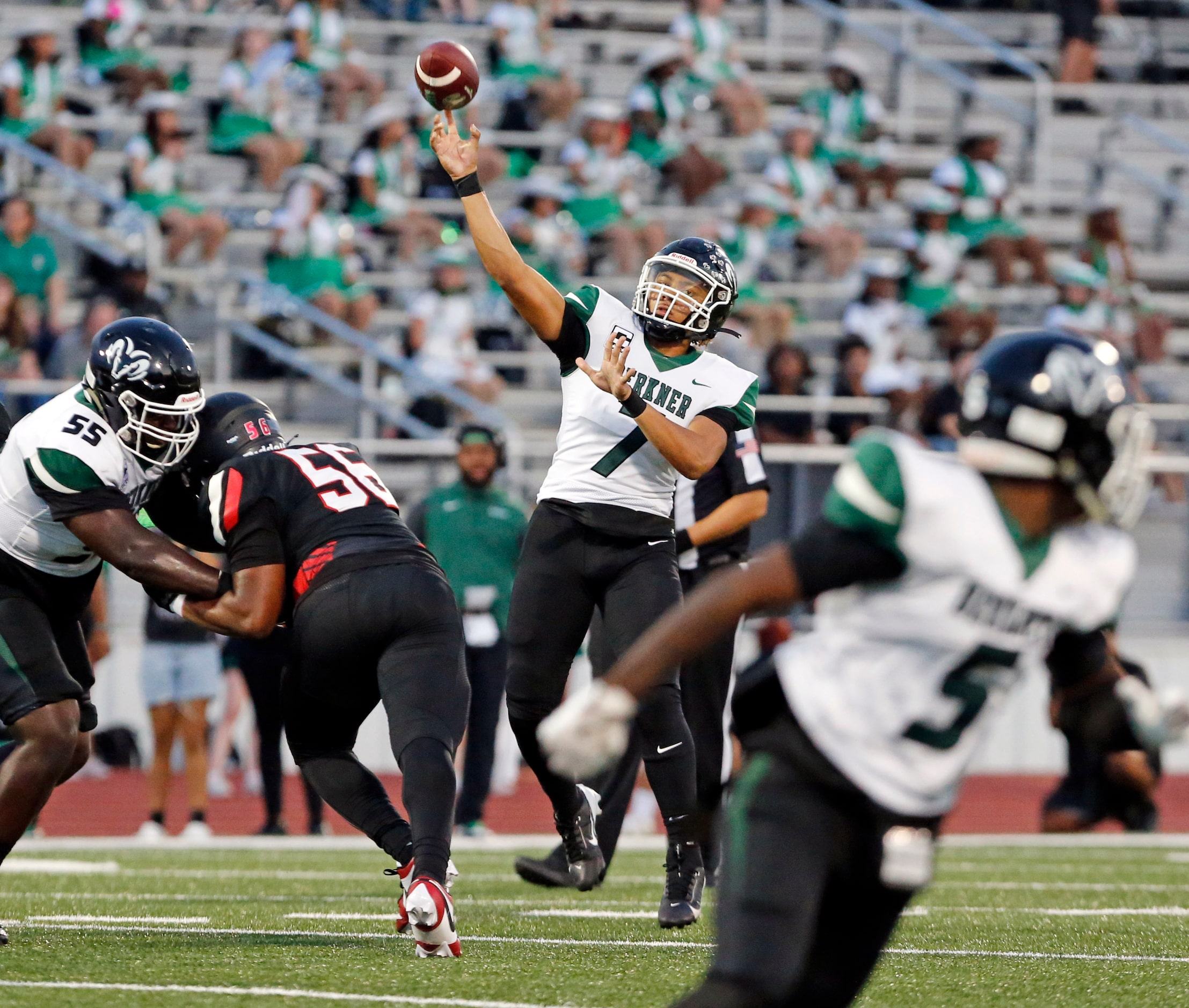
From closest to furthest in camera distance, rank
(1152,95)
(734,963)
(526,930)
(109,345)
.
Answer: (734,963) < (109,345) < (526,930) < (1152,95)

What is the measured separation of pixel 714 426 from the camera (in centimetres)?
564

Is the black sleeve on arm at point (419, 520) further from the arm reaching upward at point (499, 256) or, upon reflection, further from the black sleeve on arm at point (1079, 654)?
the black sleeve on arm at point (1079, 654)

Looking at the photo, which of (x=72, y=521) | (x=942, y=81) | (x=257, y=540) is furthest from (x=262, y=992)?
(x=942, y=81)

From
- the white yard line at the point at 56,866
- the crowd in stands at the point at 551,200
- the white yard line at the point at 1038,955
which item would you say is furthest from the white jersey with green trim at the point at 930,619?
the crowd in stands at the point at 551,200

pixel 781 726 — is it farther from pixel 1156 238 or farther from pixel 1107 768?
pixel 1156 238

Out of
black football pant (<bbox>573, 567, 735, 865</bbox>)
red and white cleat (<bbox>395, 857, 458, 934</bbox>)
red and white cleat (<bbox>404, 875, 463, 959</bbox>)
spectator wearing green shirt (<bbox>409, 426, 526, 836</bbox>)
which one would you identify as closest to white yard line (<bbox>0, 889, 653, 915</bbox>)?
black football pant (<bbox>573, 567, 735, 865</bbox>)

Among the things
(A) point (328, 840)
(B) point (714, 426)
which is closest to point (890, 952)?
(B) point (714, 426)

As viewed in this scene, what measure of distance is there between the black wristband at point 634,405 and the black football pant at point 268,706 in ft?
14.3

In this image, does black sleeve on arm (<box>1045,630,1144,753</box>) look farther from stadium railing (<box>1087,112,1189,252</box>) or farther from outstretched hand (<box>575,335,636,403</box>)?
stadium railing (<box>1087,112,1189,252</box>)

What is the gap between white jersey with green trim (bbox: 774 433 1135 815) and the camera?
293cm

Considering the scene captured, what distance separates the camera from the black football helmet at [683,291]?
5.78 m

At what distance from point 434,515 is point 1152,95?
11.1 m

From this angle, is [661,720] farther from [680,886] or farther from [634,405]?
[634,405]

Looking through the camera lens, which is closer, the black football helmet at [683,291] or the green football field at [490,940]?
the green football field at [490,940]
